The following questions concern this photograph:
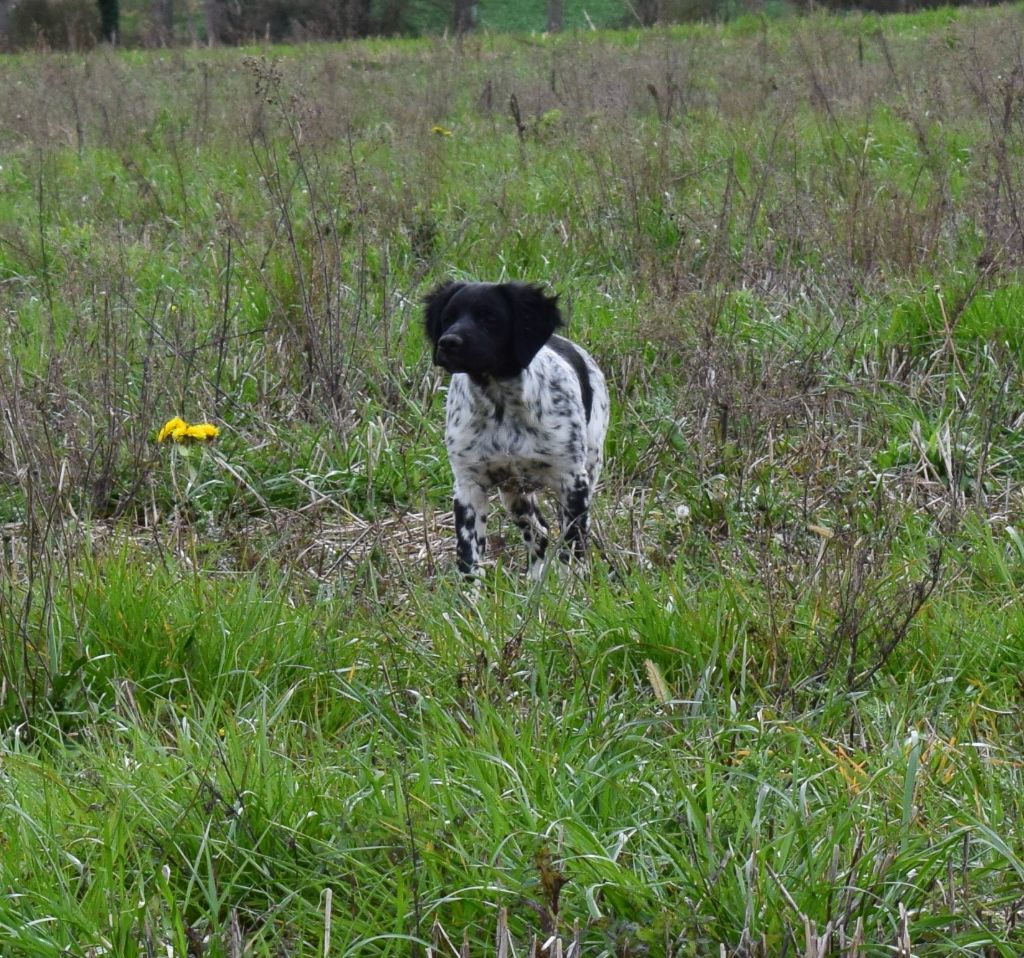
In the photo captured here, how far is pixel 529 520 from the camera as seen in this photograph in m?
4.84

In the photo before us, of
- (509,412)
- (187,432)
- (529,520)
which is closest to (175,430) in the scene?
(187,432)

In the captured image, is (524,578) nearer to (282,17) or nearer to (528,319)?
(528,319)

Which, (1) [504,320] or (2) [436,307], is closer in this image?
(1) [504,320]

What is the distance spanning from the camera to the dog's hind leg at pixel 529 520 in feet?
15.0

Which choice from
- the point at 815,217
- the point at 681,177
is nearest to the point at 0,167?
the point at 681,177

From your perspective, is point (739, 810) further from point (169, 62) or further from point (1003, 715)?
point (169, 62)

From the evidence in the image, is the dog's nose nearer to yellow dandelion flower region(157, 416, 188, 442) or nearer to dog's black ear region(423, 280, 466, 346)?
dog's black ear region(423, 280, 466, 346)

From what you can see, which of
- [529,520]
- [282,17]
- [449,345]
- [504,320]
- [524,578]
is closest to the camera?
[524,578]

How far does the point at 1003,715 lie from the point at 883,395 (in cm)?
245

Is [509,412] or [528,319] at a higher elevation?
[528,319]

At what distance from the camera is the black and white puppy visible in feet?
14.8

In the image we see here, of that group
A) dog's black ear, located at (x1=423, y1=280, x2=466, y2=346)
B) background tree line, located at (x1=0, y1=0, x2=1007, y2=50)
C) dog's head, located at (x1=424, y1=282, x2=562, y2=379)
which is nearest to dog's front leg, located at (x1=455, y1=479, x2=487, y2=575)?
dog's head, located at (x1=424, y1=282, x2=562, y2=379)

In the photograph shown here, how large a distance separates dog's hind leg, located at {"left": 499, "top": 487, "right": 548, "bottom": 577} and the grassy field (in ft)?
0.28

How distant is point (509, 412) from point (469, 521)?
1.27 ft
